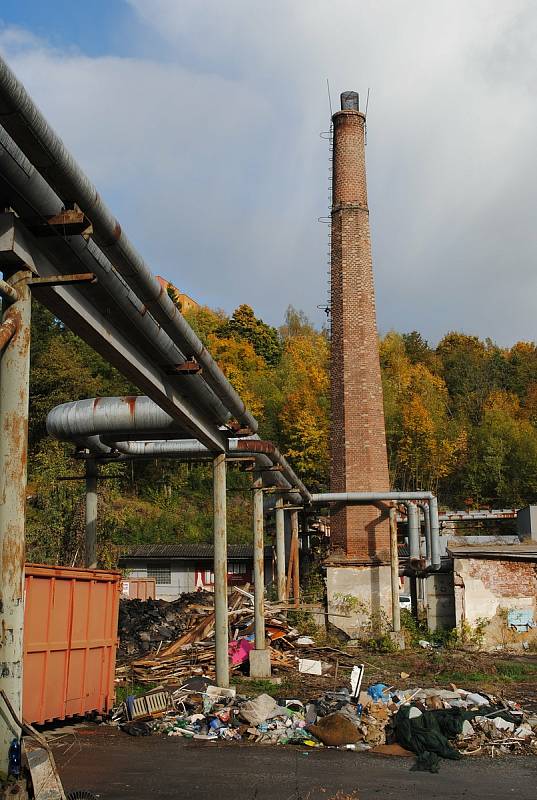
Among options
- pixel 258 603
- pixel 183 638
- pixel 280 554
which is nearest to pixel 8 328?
pixel 258 603

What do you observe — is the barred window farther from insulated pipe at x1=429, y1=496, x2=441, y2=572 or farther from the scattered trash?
the scattered trash

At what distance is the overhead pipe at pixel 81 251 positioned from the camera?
5090mm

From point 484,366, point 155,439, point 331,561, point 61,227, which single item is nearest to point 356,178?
point 331,561

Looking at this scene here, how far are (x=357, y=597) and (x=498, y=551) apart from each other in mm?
5950

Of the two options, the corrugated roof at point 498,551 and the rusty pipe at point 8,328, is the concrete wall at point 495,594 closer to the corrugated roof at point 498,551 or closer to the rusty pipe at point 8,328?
the corrugated roof at point 498,551

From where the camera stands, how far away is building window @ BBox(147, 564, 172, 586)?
112 ft

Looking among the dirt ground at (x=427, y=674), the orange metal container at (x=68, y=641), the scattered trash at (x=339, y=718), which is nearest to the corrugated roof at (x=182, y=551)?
the dirt ground at (x=427, y=674)

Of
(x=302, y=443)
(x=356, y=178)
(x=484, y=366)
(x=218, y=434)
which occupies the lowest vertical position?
(x=218, y=434)

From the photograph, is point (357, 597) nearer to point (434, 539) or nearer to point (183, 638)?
point (434, 539)

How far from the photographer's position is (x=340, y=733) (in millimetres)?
10109

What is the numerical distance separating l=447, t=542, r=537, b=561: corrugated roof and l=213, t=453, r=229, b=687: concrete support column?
1105cm

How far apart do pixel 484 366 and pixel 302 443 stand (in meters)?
23.7

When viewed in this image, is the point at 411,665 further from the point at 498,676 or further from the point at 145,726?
the point at 145,726

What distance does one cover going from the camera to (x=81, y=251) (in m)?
6.18
